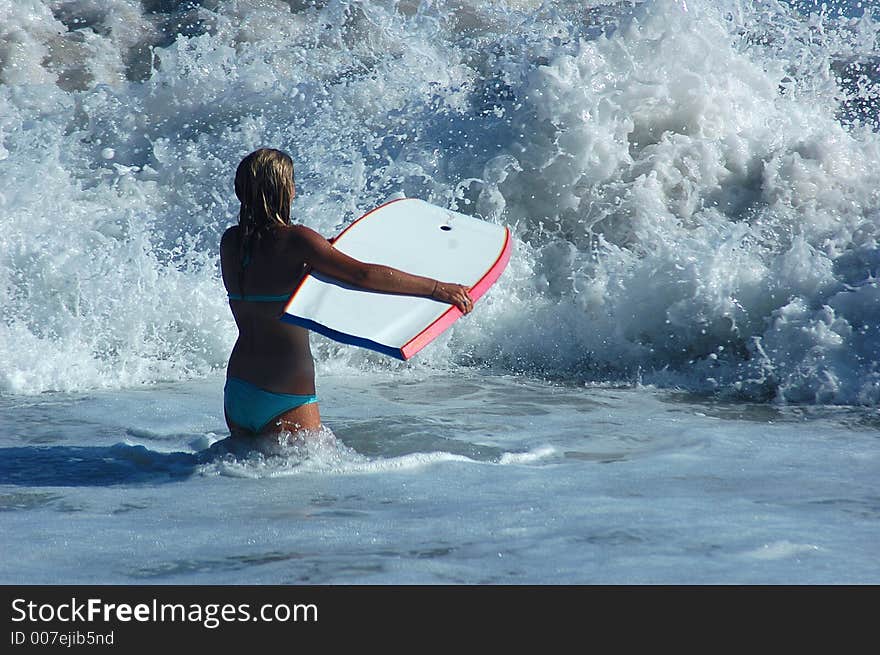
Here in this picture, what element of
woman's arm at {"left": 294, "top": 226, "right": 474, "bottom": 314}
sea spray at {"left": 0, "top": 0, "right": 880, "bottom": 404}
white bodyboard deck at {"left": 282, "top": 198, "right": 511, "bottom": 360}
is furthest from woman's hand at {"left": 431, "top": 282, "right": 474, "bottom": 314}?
sea spray at {"left": 0, "top": 0, "right": 880, "bottom": 404}

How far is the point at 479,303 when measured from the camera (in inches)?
262

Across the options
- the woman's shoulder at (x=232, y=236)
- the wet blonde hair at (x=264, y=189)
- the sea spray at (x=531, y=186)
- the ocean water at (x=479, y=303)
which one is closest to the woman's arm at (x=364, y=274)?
the wet blonde hair at (x=264, y=189)

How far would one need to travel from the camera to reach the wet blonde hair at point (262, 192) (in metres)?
3.64

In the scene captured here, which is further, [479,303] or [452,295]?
[479,303]

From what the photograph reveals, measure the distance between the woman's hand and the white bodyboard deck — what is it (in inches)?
6.6

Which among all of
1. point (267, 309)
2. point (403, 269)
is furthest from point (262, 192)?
point (403, 269)

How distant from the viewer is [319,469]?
387 centimetres

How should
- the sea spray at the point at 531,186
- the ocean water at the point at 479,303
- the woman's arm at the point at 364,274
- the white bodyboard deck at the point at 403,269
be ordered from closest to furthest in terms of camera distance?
1. the ocean water at the point at 479,303
2. the woman's arm at the point at 364,274
3. the white bodyboard deck at the point at 403,269
4. the sea spray at the point at 531,186

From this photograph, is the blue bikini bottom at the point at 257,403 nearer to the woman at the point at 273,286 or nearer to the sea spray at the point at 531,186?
the woman at the point at 273,286

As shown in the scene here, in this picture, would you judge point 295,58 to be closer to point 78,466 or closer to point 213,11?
point 213,11

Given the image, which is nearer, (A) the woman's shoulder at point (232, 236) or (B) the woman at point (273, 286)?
(B) the woman at point (273, 286)

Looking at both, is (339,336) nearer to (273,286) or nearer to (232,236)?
(273,286)

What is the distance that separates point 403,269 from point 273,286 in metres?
0.77
